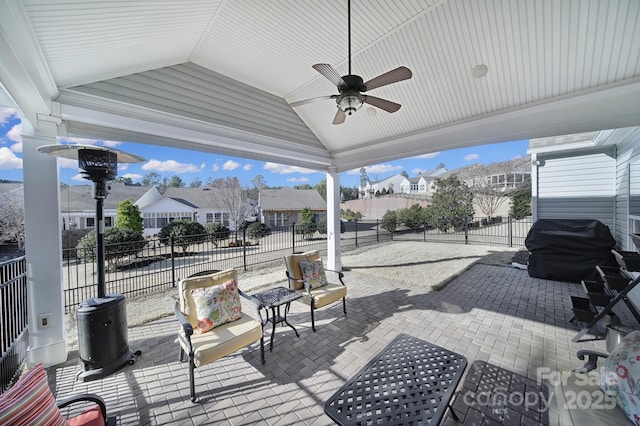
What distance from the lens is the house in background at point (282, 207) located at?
21391 mm

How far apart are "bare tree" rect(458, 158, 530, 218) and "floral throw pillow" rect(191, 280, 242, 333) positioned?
15.2m

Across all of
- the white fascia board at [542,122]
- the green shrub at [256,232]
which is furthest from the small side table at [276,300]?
the green shrub at [256,232]

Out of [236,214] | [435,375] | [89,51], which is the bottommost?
[435,375]

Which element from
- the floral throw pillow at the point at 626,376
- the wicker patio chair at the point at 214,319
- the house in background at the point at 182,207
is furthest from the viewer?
the house in background at the point at 182,207

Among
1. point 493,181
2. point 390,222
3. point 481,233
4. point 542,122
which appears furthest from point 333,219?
point 493,181

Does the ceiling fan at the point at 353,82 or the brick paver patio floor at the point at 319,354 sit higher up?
the ceiling fan at the point at 353,82

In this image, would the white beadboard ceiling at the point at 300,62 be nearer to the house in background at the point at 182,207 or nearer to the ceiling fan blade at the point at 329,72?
the ceiling fan blade at the point at 329,72

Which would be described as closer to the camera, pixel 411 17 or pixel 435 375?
pixel 435 375

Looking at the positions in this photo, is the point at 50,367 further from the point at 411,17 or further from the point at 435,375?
the point at 411,17

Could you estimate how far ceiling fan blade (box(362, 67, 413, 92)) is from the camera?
7.61 feet

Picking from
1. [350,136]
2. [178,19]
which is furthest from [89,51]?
[350,136]

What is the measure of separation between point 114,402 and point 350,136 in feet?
17.8

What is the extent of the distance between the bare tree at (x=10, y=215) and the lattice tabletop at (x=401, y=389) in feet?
30.3

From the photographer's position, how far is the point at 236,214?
1764 cm
